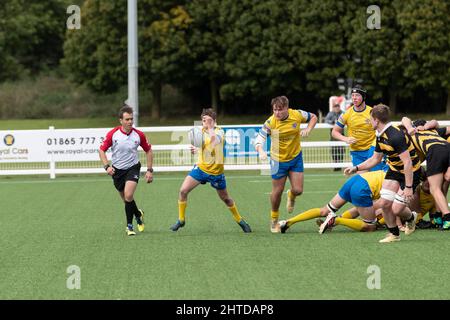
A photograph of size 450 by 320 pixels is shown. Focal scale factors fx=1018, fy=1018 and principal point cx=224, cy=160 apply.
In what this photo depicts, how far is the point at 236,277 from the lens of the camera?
33.0 feet

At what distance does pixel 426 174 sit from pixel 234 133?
11466 millimetres

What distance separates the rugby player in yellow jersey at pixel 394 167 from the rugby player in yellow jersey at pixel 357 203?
457 millimetres

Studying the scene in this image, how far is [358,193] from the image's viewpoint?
13180mm

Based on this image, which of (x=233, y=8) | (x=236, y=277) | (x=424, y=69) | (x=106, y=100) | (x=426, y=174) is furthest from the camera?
(x=106, y=100)

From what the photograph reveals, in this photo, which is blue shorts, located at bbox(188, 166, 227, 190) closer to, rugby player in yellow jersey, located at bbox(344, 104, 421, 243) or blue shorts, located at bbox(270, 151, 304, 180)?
blue shorts, located at bbox(270, 151, 304, 180)

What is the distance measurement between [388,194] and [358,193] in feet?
2.50

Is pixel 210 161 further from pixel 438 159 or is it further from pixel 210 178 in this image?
pixel 438 159

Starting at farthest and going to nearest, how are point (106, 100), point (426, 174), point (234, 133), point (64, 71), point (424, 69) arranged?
point (64, 71), point (106, 100), point (424, 69), point (234, 133), point (426, 174)

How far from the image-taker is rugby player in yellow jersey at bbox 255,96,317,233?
13.6m

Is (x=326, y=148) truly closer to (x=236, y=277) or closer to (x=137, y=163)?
(x=137, y=163)

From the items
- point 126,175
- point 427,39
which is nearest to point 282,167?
point 126,175

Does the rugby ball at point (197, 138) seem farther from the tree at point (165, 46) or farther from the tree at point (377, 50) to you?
the tree at point (165, 46)

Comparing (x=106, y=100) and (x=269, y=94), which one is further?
(x=106, y=100)

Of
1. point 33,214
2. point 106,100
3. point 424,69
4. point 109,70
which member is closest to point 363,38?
point 424,69
